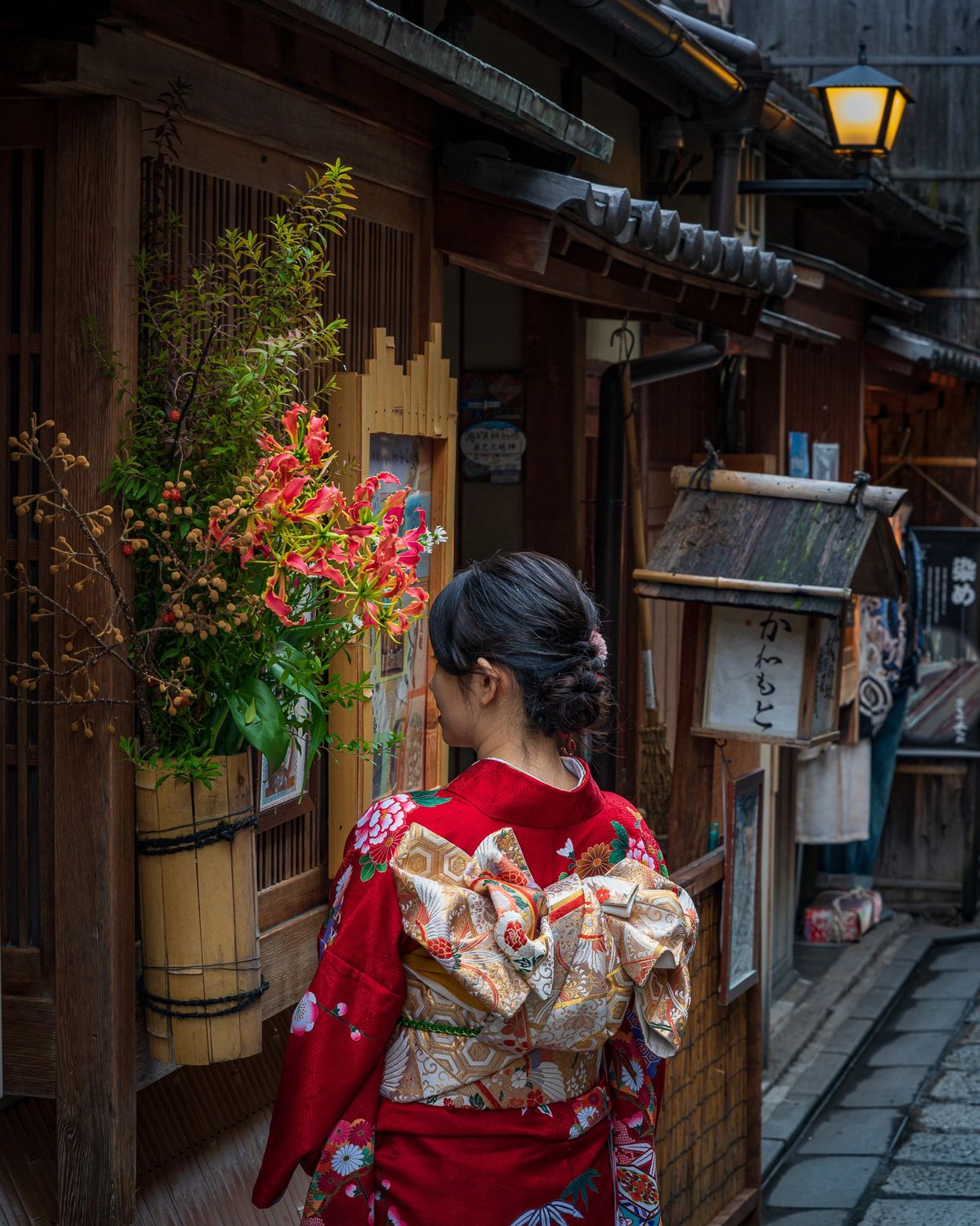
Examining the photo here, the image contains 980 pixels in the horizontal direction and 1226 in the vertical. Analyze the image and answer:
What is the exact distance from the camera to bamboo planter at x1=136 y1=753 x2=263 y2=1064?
3.58m

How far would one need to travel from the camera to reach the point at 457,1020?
3.32 meters

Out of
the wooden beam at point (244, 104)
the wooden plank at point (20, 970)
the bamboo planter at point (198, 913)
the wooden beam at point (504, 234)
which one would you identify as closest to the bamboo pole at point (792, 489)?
the wooden beam at point (504, 234)

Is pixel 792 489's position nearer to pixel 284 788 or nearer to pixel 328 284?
pixel 328 284

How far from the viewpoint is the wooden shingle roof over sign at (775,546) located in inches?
239

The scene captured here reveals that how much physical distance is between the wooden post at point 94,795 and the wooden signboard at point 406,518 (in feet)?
2.94

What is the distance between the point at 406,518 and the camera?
489cm

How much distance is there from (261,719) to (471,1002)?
812mm

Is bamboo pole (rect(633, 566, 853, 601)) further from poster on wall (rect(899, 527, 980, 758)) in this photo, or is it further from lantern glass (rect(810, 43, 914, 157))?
poster on wall (rect(899, 527, 980, 758))

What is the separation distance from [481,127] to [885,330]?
25.7 feet

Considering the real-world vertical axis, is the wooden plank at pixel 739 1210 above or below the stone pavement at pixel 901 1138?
above

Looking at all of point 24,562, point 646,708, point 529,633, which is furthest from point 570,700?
point 646,708

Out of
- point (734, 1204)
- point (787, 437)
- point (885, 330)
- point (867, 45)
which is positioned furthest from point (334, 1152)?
point (867, 45)

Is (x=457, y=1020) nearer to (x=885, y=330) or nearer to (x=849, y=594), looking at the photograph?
(x=849, y=594)

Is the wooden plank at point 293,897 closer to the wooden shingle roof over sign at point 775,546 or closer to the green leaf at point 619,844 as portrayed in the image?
the green leaf at point 619,844
